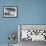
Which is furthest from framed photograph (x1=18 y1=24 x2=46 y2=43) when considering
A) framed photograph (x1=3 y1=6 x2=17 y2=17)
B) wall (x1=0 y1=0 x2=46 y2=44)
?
framed photograph (x1=3 y1=6 x2=17 y2=17)

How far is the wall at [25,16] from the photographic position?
389 centimetres

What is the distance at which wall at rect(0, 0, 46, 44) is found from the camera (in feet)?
12.8

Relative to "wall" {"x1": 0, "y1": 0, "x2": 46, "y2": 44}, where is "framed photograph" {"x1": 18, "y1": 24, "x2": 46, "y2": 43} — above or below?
below

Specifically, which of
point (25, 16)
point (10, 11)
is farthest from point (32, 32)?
point (10, 11)

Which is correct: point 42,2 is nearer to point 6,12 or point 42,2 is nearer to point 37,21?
point 37,21

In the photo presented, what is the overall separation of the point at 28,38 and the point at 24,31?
22cm

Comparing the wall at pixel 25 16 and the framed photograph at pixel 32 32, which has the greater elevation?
the wall at pixel 25 16

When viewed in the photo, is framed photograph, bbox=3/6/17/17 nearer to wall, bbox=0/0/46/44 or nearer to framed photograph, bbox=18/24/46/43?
wall, bbox=0/0/46/44

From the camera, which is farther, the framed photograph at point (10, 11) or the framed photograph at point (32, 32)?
the framed photograph at point (10, 11)

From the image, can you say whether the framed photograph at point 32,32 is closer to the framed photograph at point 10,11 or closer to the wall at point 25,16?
the wall at point 25,16

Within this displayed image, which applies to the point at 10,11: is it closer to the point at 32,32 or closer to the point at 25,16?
the point at 25,16

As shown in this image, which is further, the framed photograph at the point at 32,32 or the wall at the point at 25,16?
the wall at the point at 25,16

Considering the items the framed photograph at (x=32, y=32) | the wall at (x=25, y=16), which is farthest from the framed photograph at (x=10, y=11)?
the framed photograph at (x=32, y=32)

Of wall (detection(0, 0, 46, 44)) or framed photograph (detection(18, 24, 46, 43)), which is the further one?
wall (detection(0, 0, 46, 44))
